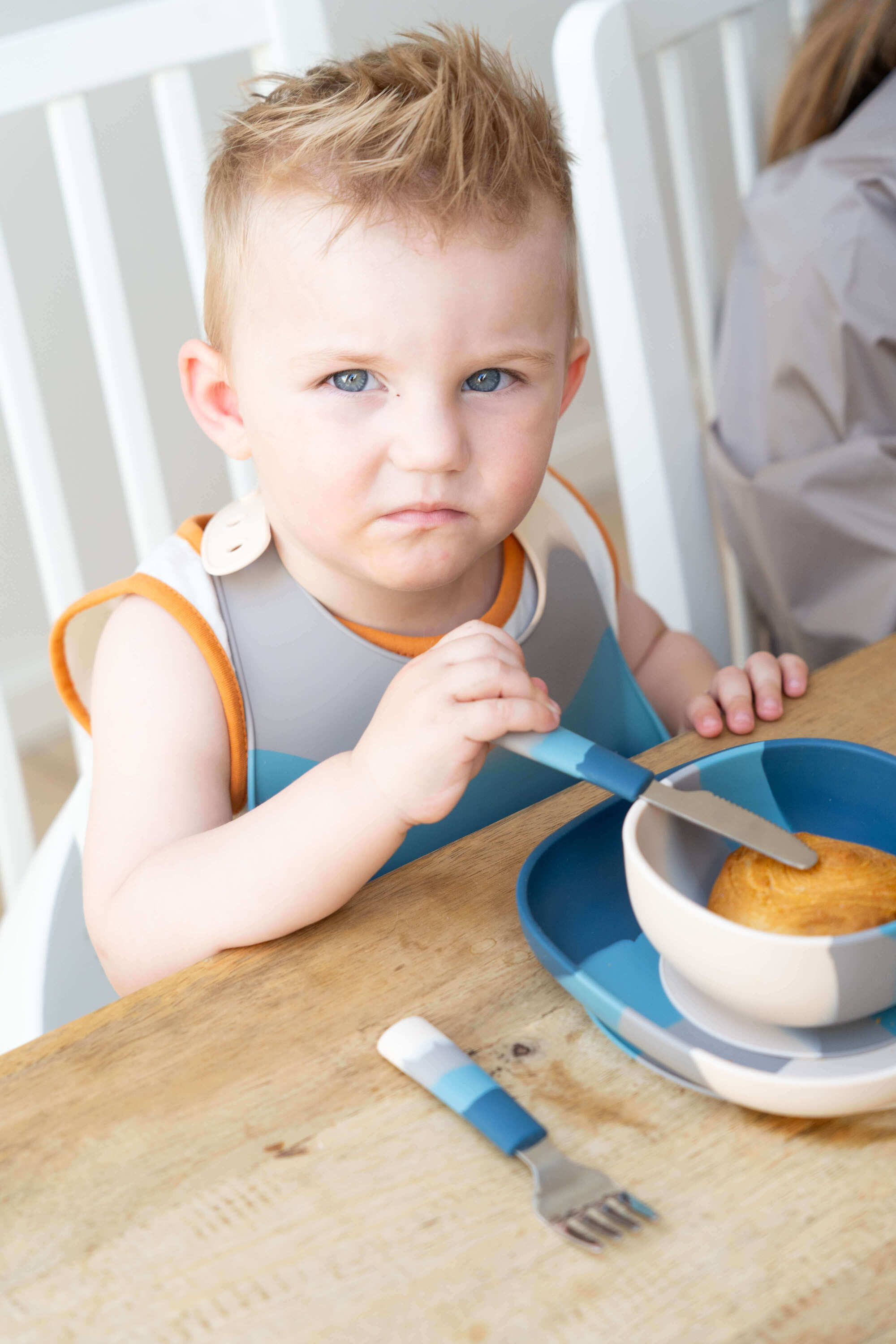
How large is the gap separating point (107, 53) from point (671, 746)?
0.62 m

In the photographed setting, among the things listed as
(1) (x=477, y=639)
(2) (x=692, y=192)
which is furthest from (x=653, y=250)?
(1) (x=477, y=639)

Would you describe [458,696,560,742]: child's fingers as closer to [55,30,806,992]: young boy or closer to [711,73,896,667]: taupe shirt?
[55,30,806,992]: young boy

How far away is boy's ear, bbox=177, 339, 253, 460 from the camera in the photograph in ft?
2.39

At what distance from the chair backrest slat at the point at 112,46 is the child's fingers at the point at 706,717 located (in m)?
0.59

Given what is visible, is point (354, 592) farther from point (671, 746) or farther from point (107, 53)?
point (107, 53)

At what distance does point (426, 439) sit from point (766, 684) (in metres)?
0.26

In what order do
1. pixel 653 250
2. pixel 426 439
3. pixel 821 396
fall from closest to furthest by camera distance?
pixel 426 439, pixel 653 250, pixel 821 396

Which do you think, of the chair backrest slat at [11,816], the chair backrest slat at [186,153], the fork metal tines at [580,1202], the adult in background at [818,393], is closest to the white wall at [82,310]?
the adult in background at [818,393]

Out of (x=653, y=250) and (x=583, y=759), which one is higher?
(x=653, y=250)

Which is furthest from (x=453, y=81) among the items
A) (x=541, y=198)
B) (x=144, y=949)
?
(x=144, y=949)

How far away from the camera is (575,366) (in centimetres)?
81

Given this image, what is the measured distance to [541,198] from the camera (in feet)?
2.19

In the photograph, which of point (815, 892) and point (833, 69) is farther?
point (833, 69)

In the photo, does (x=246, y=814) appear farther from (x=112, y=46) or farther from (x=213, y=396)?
(x=112, y=46)
